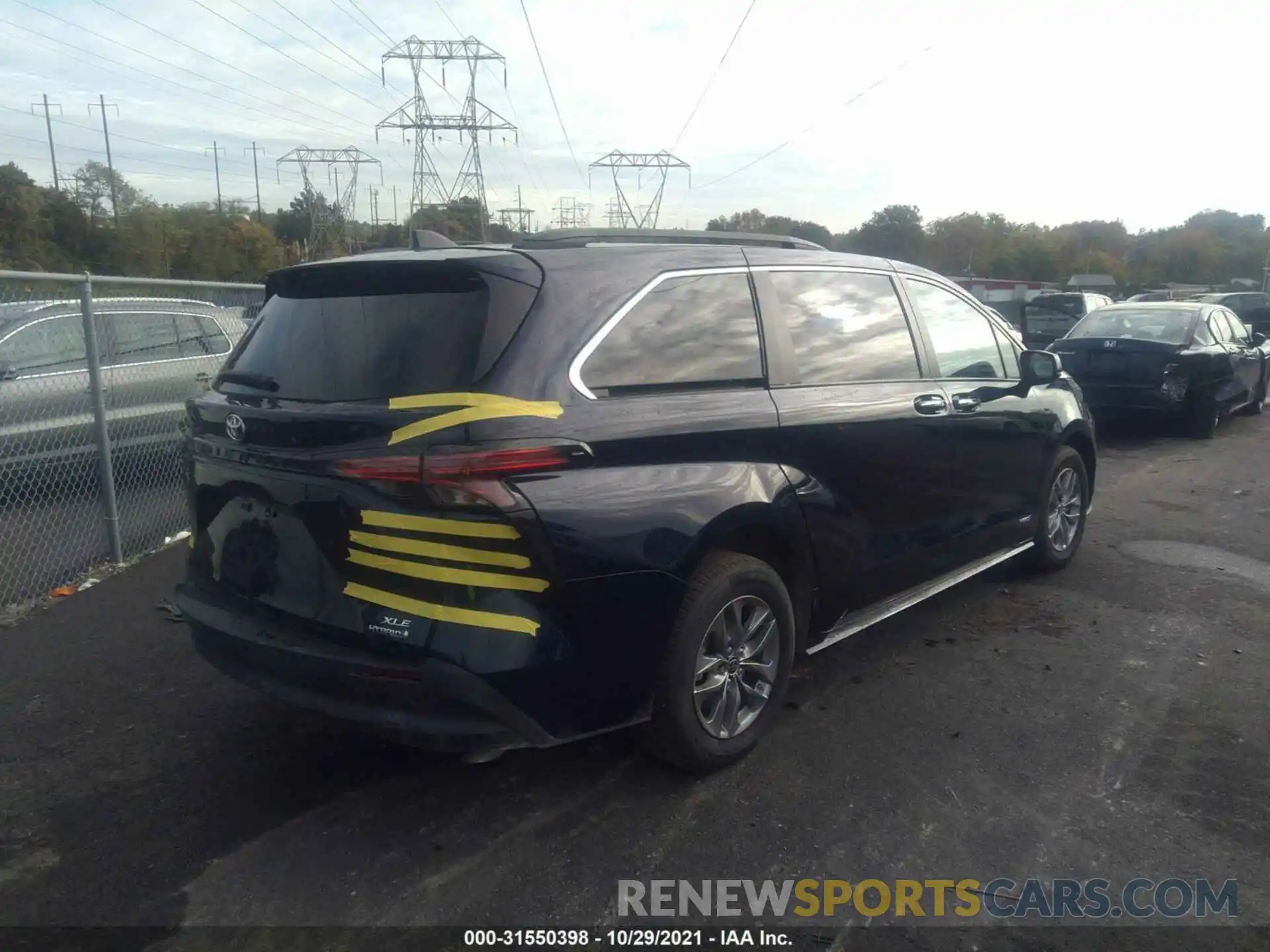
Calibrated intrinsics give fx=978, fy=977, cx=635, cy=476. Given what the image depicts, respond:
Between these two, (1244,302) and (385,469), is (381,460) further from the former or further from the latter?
(1244,302)

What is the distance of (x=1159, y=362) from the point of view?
10664 millimetres

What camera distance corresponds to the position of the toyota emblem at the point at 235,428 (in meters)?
3.24

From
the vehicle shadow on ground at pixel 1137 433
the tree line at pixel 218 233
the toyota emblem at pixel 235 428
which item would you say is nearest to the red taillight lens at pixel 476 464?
the toyota emblem at pixel 235 428

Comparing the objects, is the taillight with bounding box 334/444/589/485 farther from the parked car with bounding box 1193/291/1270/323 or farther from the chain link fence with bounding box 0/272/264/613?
the parked car with bounding box 1193/291/1270/323

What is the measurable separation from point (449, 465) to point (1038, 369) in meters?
3.65

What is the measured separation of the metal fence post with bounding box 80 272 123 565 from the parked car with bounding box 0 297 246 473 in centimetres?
18

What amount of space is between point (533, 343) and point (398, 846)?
1.65 meters

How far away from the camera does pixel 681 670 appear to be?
3250mm

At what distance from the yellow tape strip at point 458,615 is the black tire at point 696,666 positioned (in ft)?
1.95

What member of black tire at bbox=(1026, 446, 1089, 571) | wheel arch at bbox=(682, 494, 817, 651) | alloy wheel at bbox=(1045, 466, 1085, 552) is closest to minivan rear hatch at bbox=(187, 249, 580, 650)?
wheel arch at bbox=(682, 494, 817, 651)

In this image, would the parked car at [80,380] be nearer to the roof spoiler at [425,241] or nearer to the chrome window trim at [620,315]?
the roof spoiler at [425,241]

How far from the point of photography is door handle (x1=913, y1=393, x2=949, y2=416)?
14.5ft

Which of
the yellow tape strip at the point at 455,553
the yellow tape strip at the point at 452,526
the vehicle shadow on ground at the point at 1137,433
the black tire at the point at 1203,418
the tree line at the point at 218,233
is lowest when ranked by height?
the vehicle shadow on ground at the point at 1137,433

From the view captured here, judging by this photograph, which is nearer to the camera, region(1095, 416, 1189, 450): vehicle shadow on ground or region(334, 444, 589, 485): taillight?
region(334, 444, 589, 485): taillight
